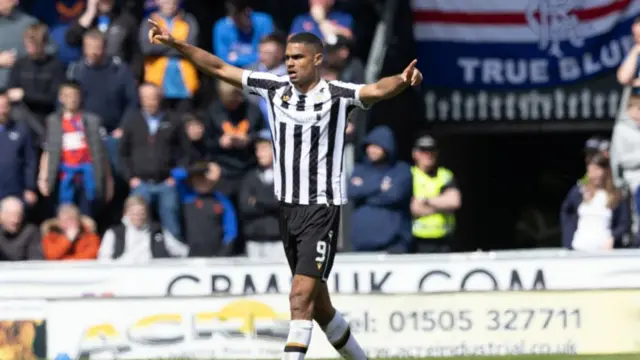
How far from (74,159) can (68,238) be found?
2.63ft

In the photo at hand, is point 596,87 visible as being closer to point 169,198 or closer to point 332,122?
point 169,198

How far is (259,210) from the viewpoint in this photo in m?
13.4

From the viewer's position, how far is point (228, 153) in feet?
46.2

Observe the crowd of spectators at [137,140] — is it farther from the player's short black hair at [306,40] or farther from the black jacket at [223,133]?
the player's short black hair at [306,40]

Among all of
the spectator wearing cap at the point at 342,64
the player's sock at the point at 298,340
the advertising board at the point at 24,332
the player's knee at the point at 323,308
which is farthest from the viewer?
the spectator wearing cap at the point at 342,64

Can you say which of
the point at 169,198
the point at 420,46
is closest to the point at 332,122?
the point at 169,198

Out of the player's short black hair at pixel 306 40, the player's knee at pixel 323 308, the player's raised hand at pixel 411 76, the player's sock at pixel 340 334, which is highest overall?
the player's short black hair at pixel 306 40

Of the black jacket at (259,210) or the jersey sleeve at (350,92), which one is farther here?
the black jacket at (259,210)

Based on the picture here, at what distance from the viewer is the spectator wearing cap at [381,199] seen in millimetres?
13219

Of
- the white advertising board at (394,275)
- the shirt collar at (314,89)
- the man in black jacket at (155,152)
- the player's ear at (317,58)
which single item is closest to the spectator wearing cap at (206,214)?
the man in black jacket at (155,152)

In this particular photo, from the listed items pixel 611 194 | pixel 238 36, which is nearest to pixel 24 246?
pixel 238 36

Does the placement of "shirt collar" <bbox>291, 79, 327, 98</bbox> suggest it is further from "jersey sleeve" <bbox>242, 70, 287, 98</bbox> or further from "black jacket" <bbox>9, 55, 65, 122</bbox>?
"black jacket" <bbox>9, 55, 65, 122</bbox>

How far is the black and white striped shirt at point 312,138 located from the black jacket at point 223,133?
17.5ft

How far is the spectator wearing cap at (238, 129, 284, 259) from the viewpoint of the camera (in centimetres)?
1343
